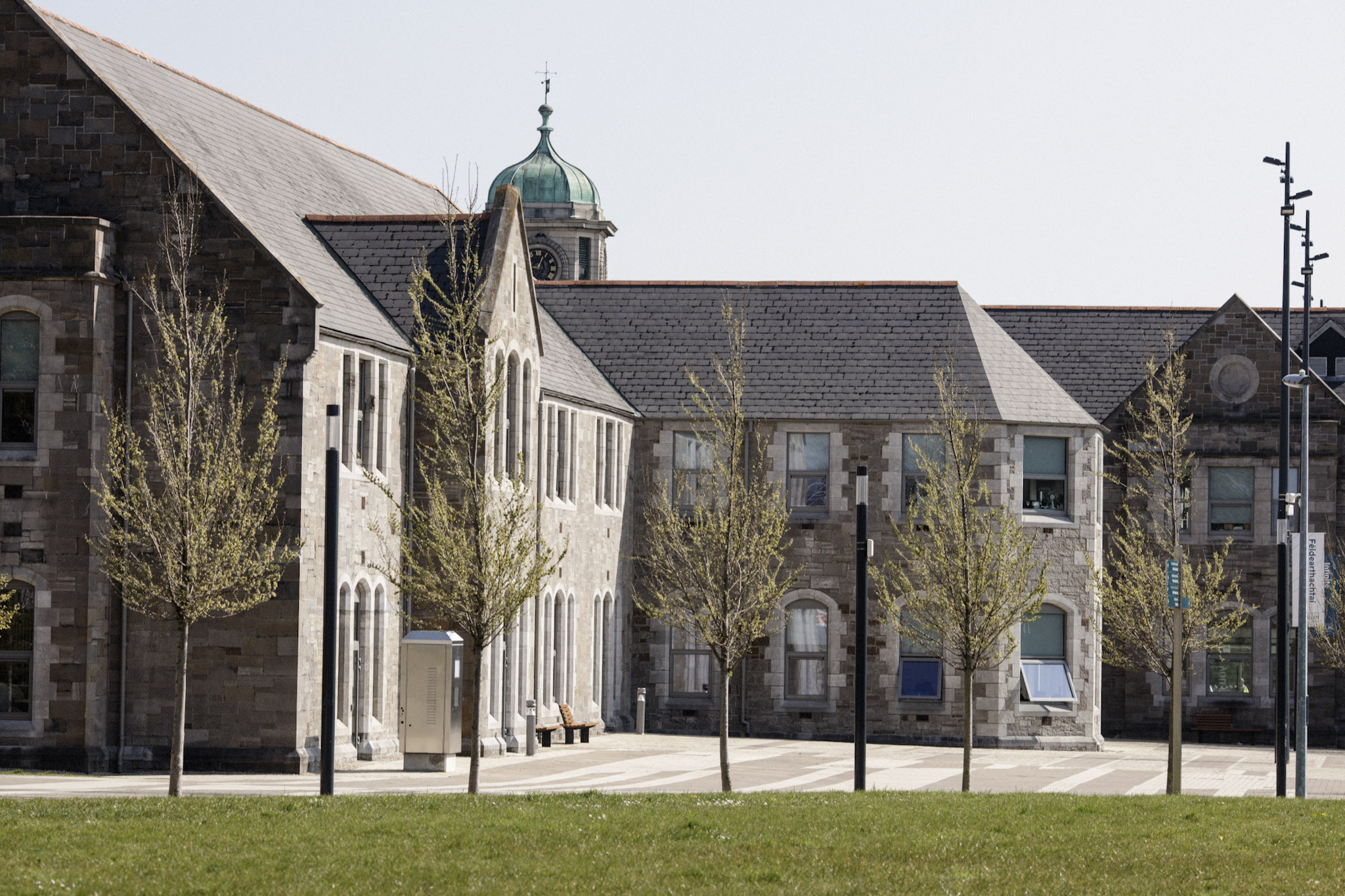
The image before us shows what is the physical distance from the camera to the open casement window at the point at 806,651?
137ft

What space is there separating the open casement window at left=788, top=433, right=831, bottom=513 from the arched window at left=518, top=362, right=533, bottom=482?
28.6ft

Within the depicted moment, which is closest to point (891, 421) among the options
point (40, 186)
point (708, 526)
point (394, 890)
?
point (708, 526)

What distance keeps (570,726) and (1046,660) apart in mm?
11031

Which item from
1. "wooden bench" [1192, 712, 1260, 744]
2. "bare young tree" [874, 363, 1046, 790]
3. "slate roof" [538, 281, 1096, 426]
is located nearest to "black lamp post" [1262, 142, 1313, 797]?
"bare young tree" [874, 363, 1046, 790]

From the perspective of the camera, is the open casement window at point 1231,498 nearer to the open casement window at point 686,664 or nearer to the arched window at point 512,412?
the open casement window at point 686,664

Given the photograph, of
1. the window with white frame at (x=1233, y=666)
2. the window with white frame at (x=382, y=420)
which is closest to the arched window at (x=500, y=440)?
the window with white frame at (x=382, y=420)

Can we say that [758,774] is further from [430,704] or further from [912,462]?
[912,462]

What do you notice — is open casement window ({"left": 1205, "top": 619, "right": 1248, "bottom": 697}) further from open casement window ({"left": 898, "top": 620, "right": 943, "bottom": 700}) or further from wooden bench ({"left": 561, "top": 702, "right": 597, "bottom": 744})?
wooden bench ({"left": 561, "top": 702, "right": 597, "bottom": 744})

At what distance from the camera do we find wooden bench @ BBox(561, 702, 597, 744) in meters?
37.6

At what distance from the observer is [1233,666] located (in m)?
46.8

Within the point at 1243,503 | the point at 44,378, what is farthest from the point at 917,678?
the point at 44,378

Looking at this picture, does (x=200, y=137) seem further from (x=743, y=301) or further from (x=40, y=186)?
(x=743, y=301)

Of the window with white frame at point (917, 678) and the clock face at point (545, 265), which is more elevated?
the clock face at point (545, 265)

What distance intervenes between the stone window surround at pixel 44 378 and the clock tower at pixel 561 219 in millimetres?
33227
